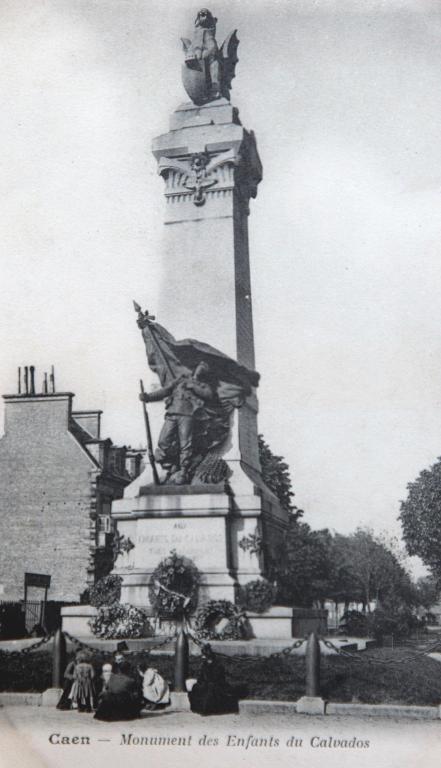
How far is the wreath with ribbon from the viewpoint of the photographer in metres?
17.5

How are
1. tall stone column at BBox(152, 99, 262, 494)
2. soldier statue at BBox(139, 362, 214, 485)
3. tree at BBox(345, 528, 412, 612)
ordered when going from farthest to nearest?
tree at BBox(345, 528, 412, 612) → tall stone column at BBox(152, 99, 262, 494) → soldier statue at BBox(139, 362, 214, 485)

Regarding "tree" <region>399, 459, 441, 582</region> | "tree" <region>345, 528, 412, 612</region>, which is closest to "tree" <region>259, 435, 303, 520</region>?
"tree" <region>399, 459, 441, 582</region>

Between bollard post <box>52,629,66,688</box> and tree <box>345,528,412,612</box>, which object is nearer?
bollard post <box>52,629,66,688</box>

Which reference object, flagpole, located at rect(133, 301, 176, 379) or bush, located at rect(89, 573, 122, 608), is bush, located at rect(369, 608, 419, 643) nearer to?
bush, located at rect(89, 573, 122, 608)

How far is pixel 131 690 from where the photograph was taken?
11.6m

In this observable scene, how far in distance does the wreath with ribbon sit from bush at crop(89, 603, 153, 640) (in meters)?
0.49

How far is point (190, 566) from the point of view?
18.2 meters

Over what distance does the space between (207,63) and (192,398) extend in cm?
967

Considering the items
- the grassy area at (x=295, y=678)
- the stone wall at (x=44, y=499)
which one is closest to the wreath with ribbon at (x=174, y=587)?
the grassy area at (x=295, y=678)

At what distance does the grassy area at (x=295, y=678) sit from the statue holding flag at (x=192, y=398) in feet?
17.4

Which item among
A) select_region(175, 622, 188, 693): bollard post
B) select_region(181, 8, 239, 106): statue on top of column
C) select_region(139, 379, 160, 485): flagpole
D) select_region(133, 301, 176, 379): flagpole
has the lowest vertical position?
select_region(175, 622, 188, 693): bollard post

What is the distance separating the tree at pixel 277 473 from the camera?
4209cm

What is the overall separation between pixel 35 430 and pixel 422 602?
6401cm

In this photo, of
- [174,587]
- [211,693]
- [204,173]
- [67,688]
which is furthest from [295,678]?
[204,173]
